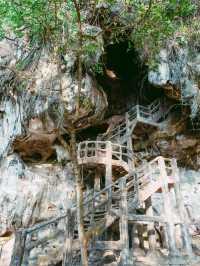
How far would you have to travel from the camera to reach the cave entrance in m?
16.9

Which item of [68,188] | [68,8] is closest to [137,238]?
[68,188]

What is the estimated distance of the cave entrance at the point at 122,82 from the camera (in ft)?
55.5

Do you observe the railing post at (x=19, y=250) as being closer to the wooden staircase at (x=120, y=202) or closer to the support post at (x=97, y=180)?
the wooden staircase at (x=120, y=202)

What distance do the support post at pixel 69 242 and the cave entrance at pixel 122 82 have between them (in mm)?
9601

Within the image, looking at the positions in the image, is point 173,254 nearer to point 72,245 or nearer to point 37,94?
point 72,245

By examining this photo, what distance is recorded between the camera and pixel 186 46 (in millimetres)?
11273

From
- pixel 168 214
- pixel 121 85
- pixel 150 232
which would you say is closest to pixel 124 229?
pixel 168 214

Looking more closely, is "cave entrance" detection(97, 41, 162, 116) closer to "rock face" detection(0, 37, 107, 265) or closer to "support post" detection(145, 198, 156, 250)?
"rock face" detection(0, 37, 107, 265)

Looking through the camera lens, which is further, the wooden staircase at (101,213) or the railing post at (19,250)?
the wooden staircase at (101,213)

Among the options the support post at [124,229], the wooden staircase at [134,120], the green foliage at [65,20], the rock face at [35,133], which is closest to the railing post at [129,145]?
the wooden staircase at [134,120]

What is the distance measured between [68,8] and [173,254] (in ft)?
24.5

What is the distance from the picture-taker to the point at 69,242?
312 inches

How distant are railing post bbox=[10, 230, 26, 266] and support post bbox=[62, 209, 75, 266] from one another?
1.18 metres

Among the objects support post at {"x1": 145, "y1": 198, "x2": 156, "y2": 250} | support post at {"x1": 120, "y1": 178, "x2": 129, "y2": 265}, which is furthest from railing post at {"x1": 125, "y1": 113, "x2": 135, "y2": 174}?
support post at {"x1": 120, "y1": 178, "x2": 129, "y2": 265}
